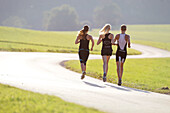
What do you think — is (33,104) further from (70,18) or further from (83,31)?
(70,18)

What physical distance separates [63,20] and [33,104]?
148m

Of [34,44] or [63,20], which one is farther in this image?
[63,20]

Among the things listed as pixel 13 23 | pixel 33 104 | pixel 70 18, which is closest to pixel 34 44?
pixel 33 104

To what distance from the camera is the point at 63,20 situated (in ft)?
504

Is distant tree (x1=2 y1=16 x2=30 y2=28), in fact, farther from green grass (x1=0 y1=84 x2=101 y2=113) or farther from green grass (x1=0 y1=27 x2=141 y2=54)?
green grass (x1=0 y1=84 x2=101 y2=113)

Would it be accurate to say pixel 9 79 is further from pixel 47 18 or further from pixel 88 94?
pixel 47 18

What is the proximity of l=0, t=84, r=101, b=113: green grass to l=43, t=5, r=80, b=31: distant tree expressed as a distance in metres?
145

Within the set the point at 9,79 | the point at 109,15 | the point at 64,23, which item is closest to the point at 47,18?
the point at 64,23

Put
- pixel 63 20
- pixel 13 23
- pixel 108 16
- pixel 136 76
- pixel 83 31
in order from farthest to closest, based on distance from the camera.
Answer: pixel 13 23 → pixel 108 16 → pixel 63 20 → pixel 136 76 → pixel 83 31

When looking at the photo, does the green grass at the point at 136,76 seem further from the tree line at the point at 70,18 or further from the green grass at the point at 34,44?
the tree line at the point at 70,18

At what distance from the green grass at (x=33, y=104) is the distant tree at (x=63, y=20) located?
5696 inches

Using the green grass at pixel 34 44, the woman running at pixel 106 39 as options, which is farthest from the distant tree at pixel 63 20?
the woman running at pixel 106 39

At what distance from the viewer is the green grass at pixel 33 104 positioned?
21.1 feet

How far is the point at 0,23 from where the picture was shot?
619 ft
